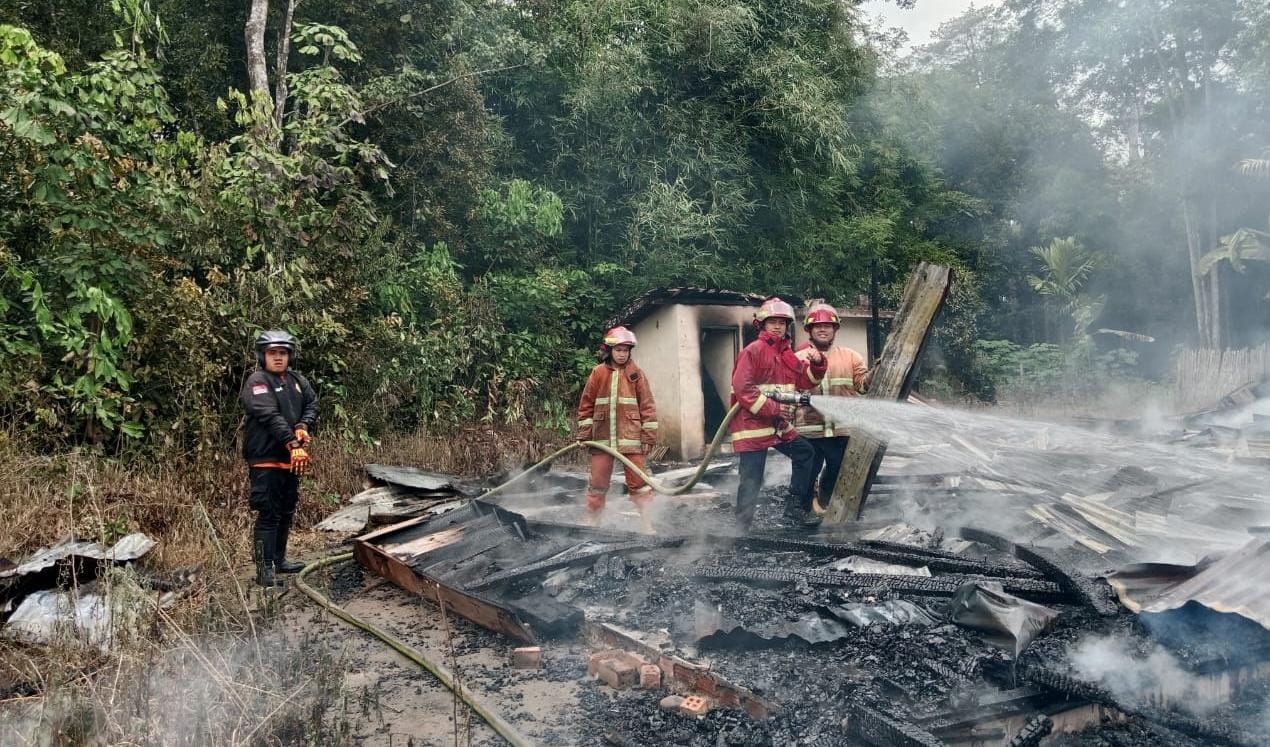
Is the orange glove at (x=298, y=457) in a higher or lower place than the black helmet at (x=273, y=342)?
lower

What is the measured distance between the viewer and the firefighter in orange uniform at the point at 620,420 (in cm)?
720

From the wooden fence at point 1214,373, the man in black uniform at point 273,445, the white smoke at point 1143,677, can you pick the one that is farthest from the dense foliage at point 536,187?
the white smoke at point 1143,677

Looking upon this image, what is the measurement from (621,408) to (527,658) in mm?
3204

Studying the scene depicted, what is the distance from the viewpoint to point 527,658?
4293 mm

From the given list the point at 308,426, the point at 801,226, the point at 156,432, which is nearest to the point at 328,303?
the point at 156,432

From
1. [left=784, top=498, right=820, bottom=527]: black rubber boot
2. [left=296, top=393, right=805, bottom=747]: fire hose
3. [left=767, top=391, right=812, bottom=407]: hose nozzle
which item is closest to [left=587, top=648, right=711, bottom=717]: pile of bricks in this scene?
[left=296, top=393, right=805, bottom=747]: fire hose

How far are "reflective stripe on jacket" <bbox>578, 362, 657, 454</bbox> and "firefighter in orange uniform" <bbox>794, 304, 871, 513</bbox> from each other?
4.46 feet

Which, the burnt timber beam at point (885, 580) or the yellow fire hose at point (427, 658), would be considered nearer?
the yellow fire hose at point (427, 658)

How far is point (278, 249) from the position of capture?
8375 millimetres

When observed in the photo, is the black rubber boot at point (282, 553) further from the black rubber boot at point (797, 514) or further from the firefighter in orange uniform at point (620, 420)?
the black rubber boot at point (797, 514)

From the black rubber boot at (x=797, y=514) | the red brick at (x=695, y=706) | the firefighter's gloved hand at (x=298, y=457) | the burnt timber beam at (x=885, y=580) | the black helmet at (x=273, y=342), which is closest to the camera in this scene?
the red brick at (x=695, y=706)

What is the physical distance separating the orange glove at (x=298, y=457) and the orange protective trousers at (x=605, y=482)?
2.55 metres

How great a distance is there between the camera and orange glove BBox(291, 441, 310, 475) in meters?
5.60

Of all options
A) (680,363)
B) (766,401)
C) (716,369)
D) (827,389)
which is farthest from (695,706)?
(716,369)
